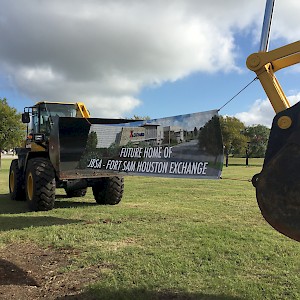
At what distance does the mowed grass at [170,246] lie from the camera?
4074 millimetres

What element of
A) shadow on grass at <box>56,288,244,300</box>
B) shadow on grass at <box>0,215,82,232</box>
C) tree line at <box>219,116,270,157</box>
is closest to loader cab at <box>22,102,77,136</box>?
shadow on grass at <box>0,215,82,232</box>

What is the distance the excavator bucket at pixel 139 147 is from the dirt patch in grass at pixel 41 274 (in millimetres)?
1767

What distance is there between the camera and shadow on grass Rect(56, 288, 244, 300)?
3837 mm

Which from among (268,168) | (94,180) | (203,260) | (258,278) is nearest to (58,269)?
(203,260)

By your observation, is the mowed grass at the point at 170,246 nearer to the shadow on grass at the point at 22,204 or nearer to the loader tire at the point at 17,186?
the shadow on grass at the point at 22,204

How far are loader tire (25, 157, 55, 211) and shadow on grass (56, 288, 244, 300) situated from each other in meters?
4.96

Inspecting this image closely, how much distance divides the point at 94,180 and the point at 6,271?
16.2 ft

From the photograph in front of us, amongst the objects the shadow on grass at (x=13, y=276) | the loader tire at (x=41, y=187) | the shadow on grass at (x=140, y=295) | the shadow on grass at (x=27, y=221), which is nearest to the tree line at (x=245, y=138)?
the loader tire at (x=41, y=187)

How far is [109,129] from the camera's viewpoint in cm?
797

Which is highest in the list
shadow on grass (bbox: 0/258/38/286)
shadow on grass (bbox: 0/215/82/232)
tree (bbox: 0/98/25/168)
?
tree (bbox: 0/98/25/168)

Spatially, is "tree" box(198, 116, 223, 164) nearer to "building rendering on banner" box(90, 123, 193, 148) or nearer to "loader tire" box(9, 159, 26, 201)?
"building rendering on banner" box(90, 123, 193, 148)

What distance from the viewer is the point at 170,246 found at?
18.4 feet

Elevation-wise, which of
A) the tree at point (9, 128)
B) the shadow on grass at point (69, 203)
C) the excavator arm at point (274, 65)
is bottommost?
the shadow on grass at point (69, 203)

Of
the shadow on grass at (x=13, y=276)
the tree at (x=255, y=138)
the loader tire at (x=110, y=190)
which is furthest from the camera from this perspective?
the tree at (x=255, y=138)
